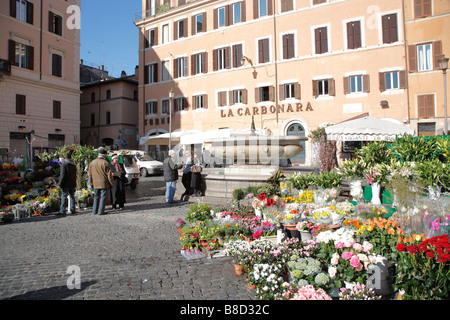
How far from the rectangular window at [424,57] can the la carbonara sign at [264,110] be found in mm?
7235

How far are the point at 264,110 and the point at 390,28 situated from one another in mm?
10082

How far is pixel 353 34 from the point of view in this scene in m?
22.0

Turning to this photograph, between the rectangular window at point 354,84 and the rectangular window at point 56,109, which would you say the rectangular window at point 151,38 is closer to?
the rectangular window at point 56,109

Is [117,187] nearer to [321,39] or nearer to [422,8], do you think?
[321,39]

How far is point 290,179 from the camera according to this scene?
23.6ft

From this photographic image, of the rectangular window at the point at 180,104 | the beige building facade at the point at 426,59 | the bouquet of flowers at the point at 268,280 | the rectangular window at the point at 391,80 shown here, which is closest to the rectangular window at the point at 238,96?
the rectangular window at the point at 180,104

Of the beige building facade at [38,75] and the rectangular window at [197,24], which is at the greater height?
the rectangular window at [197,24]

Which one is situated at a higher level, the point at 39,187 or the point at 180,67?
the point at 180,67

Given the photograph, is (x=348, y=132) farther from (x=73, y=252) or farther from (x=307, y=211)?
(x=73, y=252)

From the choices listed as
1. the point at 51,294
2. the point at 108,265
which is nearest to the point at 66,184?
the point at 108,265

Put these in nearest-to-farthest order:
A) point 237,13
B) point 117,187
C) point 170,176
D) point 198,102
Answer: point 117,187 → point 170,176 → point 237,13 → point 198,102

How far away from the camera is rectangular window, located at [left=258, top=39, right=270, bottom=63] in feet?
82.7

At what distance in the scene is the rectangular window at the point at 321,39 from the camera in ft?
75.3

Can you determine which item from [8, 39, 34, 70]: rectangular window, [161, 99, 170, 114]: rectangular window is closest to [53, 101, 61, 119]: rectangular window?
[8, 39, 34, 70]: rectangular window
